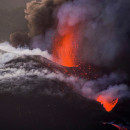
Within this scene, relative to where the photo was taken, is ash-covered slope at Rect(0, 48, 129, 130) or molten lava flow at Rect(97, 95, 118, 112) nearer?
ash-covered slope at Rect(0, 48, 129, 130)

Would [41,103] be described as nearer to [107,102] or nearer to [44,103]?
[44,103]

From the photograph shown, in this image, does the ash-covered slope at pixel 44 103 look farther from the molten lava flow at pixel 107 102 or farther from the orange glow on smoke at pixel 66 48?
the orange glow on smoke at pixel 66 48

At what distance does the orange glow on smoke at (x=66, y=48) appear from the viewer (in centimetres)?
3038

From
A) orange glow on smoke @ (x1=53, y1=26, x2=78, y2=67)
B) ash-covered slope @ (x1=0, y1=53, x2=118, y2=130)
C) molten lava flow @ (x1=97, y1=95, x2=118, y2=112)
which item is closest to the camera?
ash-covered slope @ (x1=0, y1=53, x2=118, y2=130)

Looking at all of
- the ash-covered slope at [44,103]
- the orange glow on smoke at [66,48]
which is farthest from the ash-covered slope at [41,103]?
the orange glow on smoke at [66,48]

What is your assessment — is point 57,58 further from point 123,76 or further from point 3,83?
point 3,83

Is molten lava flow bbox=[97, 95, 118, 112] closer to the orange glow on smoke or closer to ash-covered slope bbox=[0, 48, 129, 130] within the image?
ash-covered slope bbox=[0, 48, 129, 130]

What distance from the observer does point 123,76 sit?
27.9 metres

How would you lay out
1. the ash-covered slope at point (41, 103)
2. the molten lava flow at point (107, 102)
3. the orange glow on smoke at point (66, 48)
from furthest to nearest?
the orange glow on smoke at point (66, 48), the molten lava flow at point (107, 102), the ash-covered slope at point (41, 103)

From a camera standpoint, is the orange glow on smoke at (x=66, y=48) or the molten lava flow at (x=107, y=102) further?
the orange glow on smoke at (x=66, y=48)

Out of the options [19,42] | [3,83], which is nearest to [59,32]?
[19,42]

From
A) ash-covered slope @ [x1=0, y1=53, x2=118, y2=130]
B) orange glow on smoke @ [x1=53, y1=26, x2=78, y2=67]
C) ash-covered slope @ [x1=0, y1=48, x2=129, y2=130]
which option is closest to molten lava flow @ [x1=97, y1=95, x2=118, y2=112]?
ash-covered slope @ [x1=0, y1=48, x2=129, y2=130]

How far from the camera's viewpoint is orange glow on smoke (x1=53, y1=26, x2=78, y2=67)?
99.7ft

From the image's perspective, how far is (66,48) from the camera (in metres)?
31.7
